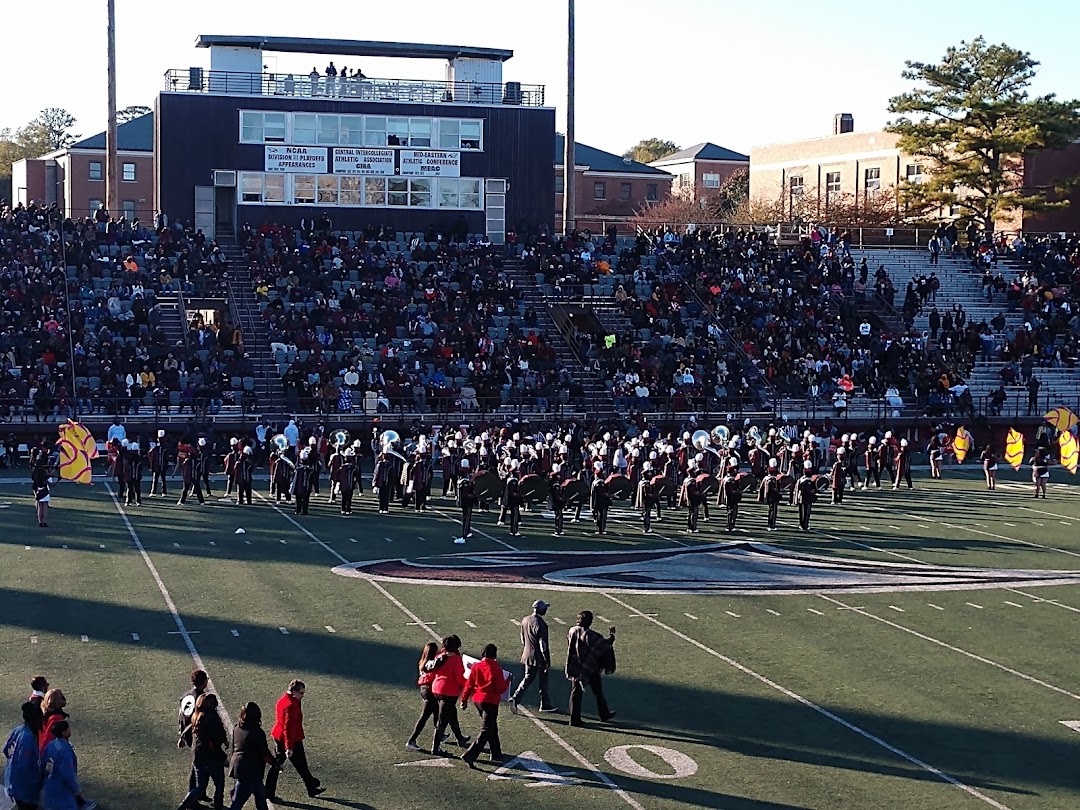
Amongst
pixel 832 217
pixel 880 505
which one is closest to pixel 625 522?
pixel 880 505

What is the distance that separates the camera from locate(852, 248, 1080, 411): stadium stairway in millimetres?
42469

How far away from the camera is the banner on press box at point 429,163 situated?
161ft

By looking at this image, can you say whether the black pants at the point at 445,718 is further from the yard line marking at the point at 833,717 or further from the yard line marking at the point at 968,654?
the yard line marking at the point at 968,654

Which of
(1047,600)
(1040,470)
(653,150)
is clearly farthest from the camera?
(653,150)

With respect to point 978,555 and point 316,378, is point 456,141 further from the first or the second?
point 978,555

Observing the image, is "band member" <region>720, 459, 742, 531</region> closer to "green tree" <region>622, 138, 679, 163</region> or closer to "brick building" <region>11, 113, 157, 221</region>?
"brick building" <region>11, 113, 157, 221</region>

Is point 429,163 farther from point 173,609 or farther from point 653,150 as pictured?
point 653,150

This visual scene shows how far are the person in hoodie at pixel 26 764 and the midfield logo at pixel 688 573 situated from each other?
32.7ft

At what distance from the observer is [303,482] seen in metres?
26.0

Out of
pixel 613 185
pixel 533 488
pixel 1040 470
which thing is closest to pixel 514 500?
pixel 533 488

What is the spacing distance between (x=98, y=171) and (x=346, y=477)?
51588 mm

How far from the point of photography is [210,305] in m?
42.9

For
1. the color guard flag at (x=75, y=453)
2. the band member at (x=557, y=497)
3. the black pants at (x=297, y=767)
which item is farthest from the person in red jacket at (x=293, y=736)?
the color guard flag at (x=75, y=453)

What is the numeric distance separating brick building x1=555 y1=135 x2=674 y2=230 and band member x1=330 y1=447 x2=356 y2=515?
55098 millimetres
